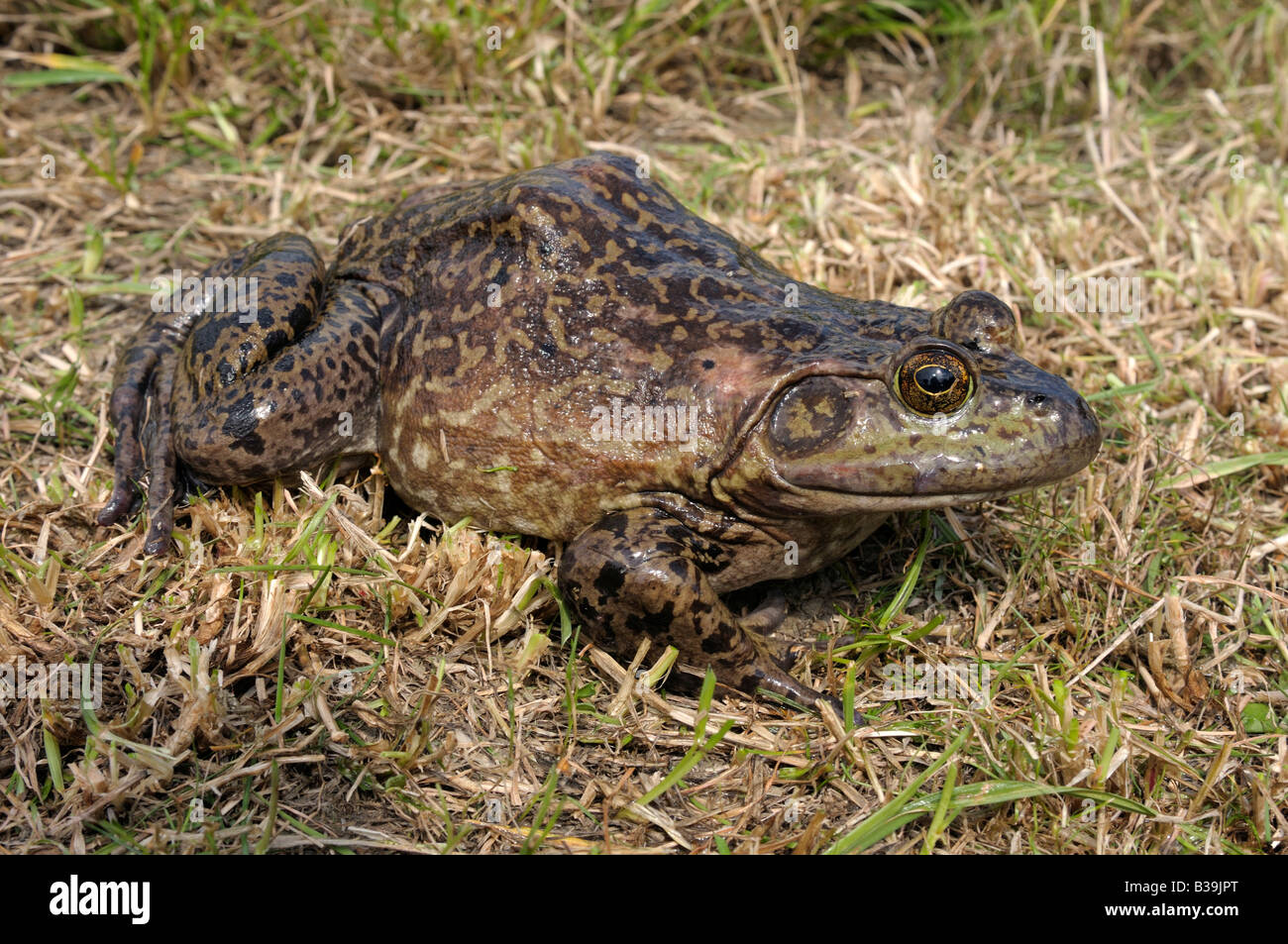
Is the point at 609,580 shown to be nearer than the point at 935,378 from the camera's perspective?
No

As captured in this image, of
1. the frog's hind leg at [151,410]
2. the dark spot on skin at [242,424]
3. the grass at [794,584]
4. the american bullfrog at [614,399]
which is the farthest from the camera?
A: the frog's hind leg at [151,410]

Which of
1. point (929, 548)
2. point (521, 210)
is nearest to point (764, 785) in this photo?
point (929, 548)

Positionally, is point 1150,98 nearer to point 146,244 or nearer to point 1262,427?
point 1262,427

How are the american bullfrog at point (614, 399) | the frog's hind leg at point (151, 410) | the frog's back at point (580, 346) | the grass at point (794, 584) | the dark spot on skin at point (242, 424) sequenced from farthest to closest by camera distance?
the frog's hind leg at point (151, 410) < the dark spot on skin at point (242, 424) < the frog's back at point (580, 346) < the american bullfrog at point (614, 399) < the grass at point (794, 584)

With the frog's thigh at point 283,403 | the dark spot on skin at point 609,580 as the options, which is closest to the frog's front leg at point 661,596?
the dark spot on skin at point 609,580

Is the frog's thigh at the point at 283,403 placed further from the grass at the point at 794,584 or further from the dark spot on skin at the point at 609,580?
the dark spot on skin at the point at 609,580

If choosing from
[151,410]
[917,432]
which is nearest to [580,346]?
[917,432]

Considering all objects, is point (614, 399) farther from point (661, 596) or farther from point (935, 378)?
point (935, 378)
